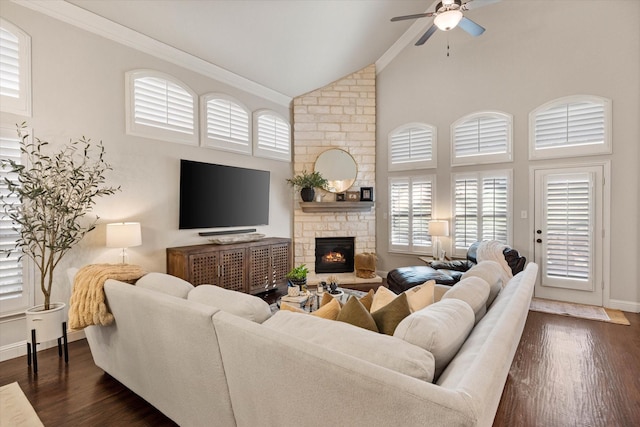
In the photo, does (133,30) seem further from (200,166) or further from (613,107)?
(613,107)

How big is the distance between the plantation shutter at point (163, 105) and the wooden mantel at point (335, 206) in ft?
7.59

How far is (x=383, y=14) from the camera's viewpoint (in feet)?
15.5

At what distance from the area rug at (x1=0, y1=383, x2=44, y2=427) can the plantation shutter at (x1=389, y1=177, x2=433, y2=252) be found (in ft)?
16.6

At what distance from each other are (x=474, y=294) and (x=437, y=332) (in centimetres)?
69

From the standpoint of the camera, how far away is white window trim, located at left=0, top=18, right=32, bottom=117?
8.91 feet

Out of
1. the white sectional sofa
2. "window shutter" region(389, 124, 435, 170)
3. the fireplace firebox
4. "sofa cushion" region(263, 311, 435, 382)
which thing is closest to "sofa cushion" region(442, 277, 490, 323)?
the white sectional sofa

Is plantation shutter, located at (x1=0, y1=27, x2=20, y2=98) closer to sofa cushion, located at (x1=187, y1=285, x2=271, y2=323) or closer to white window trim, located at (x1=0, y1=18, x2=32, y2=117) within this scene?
white window trim, located at (x1=0, y1=18, x2=32, y2=117)

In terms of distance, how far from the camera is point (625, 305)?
395 cm

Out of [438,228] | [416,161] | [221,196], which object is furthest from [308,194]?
[438,228]

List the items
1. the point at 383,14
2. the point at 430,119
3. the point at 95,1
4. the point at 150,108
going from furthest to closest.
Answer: the point at 430,119 → the point at 383,14 → the point at 150,108 → the point at 95,1

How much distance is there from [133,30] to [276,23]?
169 centimetres

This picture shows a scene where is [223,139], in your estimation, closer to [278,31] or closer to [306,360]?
[278,31]

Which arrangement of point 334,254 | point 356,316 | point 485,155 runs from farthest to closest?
point 334,254, point 485,155, point 356,316

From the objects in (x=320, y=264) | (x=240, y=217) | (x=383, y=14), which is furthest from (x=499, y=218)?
(x=240, y=217)
